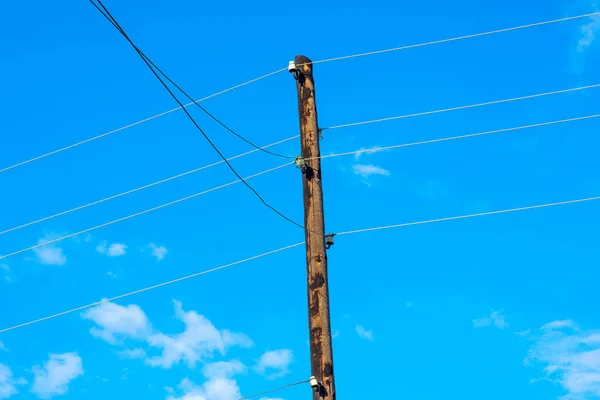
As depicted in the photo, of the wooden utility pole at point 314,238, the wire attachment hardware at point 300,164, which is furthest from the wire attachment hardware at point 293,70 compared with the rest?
the wire attachment hardware at point 300,164

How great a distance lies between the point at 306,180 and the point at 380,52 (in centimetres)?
349

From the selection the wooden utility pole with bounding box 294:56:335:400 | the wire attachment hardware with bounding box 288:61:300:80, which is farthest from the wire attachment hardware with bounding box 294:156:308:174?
the wire attachment hardware with bounding box 288:61:300:80

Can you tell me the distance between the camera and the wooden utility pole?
10000mm

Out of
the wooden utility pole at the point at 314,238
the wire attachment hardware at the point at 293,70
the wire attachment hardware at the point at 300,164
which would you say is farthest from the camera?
the wire attachment hardware at the point at 293,70

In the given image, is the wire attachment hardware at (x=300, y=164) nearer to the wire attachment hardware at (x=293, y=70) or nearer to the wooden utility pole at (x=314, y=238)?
the wooden utility pole at (x=314, y=238)

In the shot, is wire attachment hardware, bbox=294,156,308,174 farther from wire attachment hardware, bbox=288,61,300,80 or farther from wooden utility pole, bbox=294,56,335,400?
wire attachment hardware, bbox=288,61,300,80

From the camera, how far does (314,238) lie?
10.8 m

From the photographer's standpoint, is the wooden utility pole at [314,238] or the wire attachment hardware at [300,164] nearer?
the wooden utility pole at [314,238]

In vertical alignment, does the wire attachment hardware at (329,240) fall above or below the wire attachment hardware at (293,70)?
below

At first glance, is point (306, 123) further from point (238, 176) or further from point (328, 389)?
point (328, 389)

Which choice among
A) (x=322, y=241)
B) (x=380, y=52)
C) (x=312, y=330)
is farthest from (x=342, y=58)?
(x=312, y=330)

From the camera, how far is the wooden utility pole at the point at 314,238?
10000 mm

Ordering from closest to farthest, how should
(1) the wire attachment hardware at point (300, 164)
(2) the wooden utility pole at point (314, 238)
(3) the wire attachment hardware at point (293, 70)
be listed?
(2) the wooden utility pole at point (314, 238) → (1) the wire attachment hardware at point (300, 164) → (3) the wire attachment hardware at point (293, 70)

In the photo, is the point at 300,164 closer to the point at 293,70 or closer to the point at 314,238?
the point at 314,238
